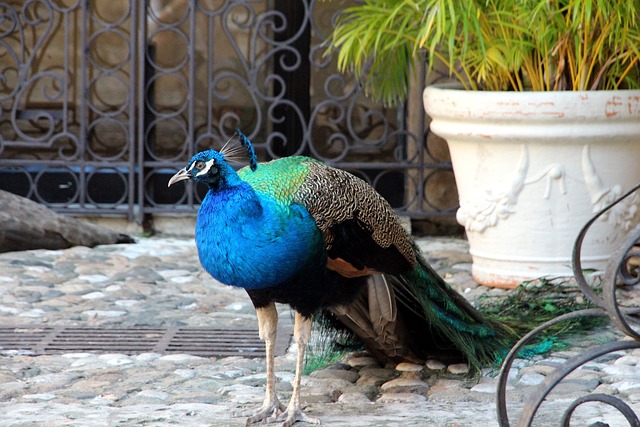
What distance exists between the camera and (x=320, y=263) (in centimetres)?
307

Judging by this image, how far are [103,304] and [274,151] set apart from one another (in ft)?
6.62

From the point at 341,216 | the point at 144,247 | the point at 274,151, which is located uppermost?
the point at 341,216

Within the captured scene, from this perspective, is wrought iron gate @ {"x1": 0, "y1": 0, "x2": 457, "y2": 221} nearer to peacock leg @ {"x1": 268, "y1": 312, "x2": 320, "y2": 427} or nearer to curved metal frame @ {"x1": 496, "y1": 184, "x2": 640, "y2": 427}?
peacock leg @ {"x1": 268, "y1": 312, "x2": 320, "y2": 427}

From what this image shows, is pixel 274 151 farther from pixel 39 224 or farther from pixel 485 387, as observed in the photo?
pixel 485 387

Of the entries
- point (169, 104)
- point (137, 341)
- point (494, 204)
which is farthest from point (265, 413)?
point (169, 104)

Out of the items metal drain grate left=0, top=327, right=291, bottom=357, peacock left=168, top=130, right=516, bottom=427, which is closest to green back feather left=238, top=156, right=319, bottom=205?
peacock left=168, top=130, right=516, bottom=427

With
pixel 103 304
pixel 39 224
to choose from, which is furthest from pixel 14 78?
pixel 103 304

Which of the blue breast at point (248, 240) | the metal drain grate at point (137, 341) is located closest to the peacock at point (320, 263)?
the blue breast at point (248, 240)

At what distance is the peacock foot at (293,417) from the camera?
3150mm

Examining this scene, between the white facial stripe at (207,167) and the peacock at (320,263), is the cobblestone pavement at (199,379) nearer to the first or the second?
the peacock at (320,263)

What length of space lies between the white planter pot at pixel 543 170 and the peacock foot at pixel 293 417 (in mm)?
1815

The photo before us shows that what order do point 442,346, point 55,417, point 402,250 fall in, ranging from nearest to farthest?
point 55,417, point 402,250, point 442,346

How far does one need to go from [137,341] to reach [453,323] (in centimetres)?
126

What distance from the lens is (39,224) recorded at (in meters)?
5.57
